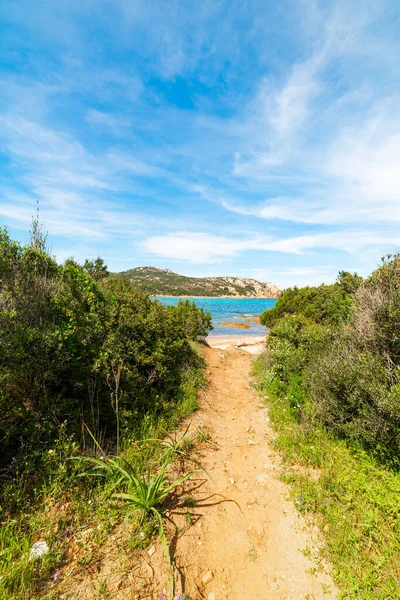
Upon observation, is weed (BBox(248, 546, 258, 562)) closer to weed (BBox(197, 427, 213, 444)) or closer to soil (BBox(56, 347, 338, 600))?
soil (BBox(56, 347, 338, 600))

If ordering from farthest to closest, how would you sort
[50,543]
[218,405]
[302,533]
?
[218,405] < [302,533] < [50,543]

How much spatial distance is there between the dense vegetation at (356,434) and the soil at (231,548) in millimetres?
343

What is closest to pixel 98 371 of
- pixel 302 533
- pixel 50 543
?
pixel 50 543

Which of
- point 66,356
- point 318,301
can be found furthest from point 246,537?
point 318,301

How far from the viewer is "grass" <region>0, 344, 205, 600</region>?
256 cm

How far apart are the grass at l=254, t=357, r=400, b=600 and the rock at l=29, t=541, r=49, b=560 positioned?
11.0ft

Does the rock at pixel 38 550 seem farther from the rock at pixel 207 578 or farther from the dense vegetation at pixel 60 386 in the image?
the rock at pixel 207 578

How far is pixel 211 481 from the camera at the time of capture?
4.32m

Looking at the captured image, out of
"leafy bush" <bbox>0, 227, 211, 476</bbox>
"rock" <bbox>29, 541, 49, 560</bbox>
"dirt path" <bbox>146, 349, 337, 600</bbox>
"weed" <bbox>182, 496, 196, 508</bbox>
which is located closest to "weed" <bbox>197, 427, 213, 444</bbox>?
"dirt path" <bbox>146, 349, 337, 600</bbox>

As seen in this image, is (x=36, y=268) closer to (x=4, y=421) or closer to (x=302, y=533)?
(x=4, y=421)

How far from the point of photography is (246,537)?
3404 millimetres

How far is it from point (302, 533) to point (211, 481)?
1531 millimetres

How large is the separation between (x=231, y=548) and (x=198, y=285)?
386 feet

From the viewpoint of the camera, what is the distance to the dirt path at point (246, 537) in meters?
2.81
